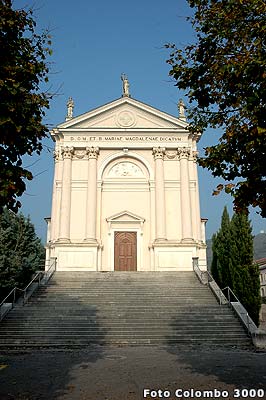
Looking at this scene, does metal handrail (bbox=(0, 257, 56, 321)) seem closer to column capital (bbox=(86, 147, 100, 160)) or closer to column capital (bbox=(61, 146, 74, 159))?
column capital (bbox=(61, 146, 74, 159))

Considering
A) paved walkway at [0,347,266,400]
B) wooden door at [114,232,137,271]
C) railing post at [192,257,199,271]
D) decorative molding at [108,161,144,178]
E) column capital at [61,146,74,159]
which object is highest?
column capital at [61,146,74,159]

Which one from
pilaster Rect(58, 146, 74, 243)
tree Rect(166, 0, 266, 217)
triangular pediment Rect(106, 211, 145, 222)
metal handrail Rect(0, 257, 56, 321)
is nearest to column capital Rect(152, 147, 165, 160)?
triangular pediment Rect(106, 211, 145, 222)

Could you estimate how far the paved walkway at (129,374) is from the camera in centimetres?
664

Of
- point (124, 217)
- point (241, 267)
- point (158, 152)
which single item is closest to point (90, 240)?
point (124, 217)

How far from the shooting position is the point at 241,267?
2036 centimetres

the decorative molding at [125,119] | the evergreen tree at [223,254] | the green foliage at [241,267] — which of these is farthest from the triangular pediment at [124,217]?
the decorative molding at [125,119]

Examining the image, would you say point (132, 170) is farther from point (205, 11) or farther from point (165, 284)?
point (205, 11)

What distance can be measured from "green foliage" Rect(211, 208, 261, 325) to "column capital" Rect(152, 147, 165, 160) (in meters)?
6.96

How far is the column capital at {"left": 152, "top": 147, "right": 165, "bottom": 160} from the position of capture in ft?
85.9

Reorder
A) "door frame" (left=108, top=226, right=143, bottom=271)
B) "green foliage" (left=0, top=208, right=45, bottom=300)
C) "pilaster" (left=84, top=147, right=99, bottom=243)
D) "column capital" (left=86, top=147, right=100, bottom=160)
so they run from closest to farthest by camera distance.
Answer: "green foliage" (left=0, top=208, right=45, bottom=300) → "pilaster" (left=84, top=147, right=99, bottom=243) → "door frame" (left=108, top=226, right=143, bottom=271) → "column capital" (left=86, top=147, right=100, bottom=160)

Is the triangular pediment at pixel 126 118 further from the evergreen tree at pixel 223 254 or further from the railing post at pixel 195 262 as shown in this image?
the railing post at pixel 195 262

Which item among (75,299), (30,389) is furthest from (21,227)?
(30,389)

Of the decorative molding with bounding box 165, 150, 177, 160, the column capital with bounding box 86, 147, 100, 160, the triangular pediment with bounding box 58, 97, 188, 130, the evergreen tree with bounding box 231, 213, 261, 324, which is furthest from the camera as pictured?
the triangular pediment with bounding box 58, 97, 188, 130

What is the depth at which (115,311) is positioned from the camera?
15.6 metres
